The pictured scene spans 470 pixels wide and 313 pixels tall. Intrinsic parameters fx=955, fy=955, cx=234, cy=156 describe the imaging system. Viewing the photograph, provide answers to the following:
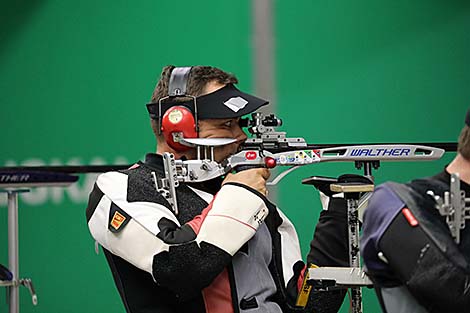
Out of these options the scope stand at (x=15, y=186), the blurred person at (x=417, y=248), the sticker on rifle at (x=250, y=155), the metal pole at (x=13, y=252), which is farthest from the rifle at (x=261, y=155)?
the blurred person at (x=417, y=248)

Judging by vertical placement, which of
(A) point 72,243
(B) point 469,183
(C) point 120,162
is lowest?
(A) point 72,243

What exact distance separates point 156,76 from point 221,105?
1447 millimetres

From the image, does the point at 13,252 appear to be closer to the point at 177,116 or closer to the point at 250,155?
the point at 177,116

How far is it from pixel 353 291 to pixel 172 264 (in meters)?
0.57

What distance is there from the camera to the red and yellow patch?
2.35 meters

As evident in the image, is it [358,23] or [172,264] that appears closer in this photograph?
[172,264]

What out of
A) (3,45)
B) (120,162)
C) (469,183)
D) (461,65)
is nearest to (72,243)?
(120,162)

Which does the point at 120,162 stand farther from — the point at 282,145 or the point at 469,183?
the point at 469,183

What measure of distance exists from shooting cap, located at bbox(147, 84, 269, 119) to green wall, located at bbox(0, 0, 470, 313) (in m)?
1.23

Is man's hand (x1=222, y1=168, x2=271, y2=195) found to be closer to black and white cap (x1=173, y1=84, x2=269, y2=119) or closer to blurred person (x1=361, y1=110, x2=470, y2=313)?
black and white cap (x1=173, y1=84, x2=269, y2=119)

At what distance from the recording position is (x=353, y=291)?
255 cm

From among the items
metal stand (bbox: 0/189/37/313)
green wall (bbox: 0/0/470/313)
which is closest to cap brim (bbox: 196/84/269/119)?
metal stand (bbox: 0/189/37/313)

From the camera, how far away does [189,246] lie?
2.24 metres

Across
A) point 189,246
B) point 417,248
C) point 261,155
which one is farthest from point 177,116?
point 417,248
